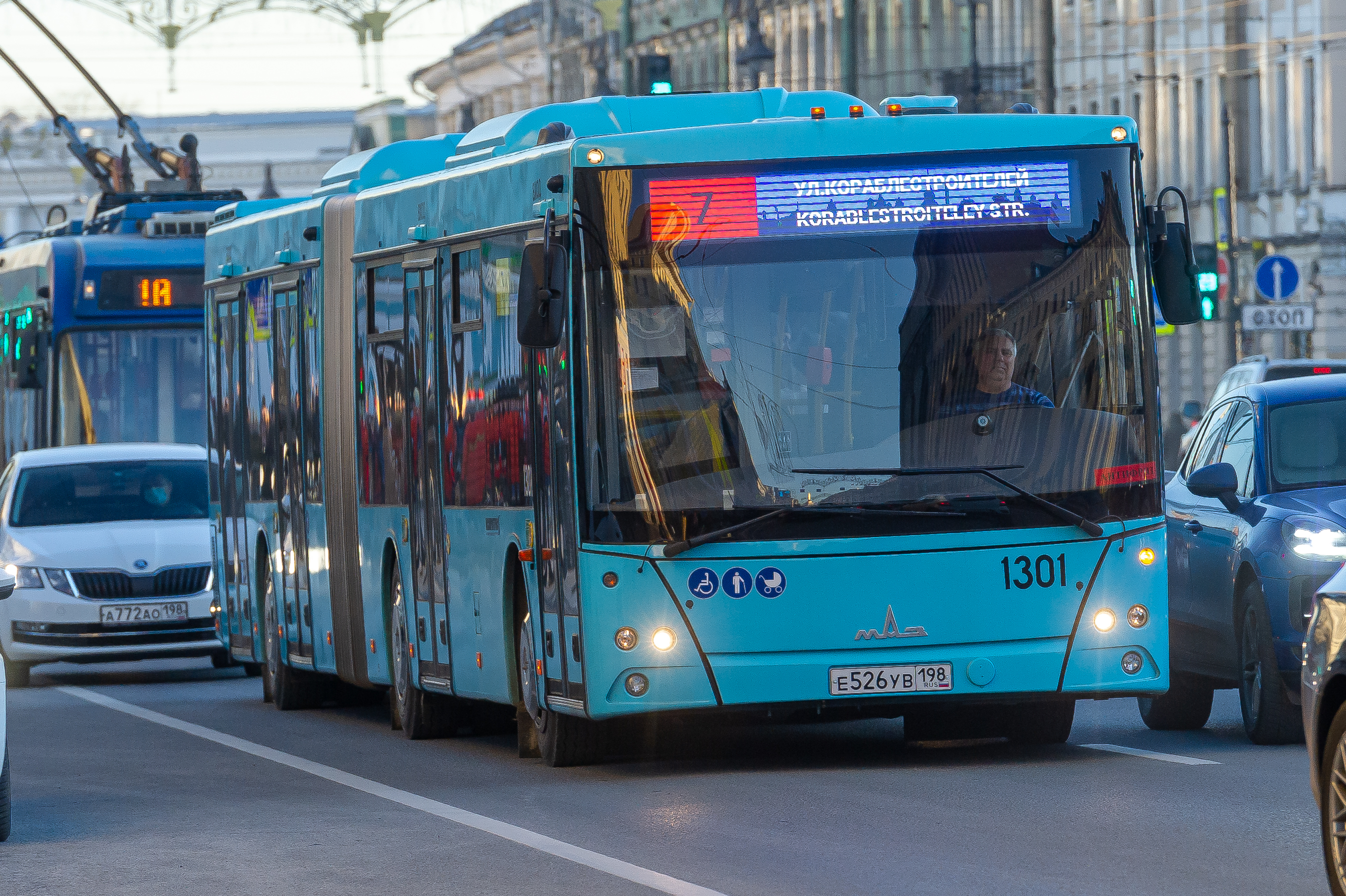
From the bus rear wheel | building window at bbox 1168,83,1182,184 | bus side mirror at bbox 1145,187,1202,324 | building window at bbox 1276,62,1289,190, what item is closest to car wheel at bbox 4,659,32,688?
the bus rear wheel

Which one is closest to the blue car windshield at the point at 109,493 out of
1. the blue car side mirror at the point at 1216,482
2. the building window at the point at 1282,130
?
the blue car side mirror at the point at 1216,482

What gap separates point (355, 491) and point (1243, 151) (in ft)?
139

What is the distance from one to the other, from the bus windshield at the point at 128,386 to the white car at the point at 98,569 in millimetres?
2161

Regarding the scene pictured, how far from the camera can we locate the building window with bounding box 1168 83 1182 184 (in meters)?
59.5

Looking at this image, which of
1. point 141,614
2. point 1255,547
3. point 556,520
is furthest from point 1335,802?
point 141,614

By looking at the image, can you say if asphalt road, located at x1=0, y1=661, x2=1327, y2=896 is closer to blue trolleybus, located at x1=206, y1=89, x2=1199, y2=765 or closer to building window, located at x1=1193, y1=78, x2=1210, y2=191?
blue trolleybus, located at x1=206, y1=89, x2=1199, y2=765

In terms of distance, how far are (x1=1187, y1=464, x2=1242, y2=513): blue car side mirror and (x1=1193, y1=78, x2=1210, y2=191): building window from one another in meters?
45.0

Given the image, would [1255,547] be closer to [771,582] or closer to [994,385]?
[994,385]

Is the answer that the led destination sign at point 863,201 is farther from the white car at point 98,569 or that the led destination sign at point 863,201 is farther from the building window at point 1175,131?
the building window at point 1175,131

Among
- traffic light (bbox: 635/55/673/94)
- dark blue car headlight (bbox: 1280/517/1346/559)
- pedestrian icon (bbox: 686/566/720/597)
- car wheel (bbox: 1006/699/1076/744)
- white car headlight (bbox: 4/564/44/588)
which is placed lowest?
car wheel (bbox: 1006/699/1076/744)

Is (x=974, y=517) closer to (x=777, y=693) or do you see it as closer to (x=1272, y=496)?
(x=777, y=693)

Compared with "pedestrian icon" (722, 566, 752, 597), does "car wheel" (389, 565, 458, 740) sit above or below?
below

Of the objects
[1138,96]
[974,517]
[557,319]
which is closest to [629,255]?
[557,319]

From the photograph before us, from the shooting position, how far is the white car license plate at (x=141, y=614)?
73.6ft
